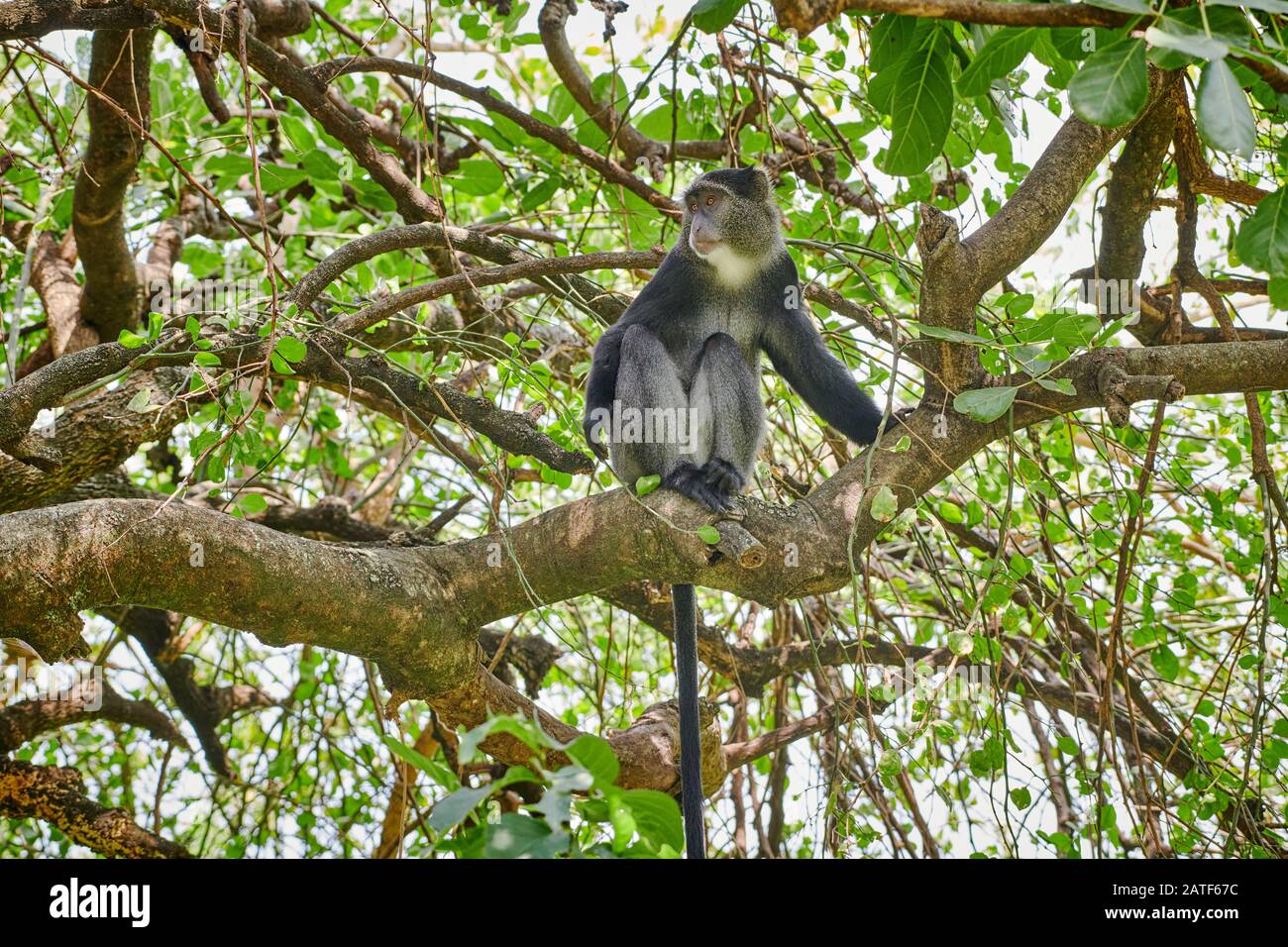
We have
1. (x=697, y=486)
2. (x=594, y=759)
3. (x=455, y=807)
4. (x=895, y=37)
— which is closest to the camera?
(x=455, y=807)

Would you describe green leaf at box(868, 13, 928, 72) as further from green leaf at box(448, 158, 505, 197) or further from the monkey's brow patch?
green leaf at box(448, 158, 505, 197)

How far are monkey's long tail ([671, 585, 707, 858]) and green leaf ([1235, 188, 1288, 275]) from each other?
8.49 ft

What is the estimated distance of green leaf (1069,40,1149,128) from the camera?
2455 millimetres

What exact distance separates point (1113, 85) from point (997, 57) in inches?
41.3

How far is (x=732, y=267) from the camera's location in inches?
236

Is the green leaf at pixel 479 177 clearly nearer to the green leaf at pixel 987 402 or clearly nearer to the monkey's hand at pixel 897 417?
the monkey's hand at pixel 897 417

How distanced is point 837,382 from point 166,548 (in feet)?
10.9

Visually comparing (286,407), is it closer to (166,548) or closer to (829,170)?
(166,548)

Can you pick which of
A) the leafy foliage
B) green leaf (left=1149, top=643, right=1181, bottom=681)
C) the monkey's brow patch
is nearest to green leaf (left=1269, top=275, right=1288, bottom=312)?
the leafy foliage

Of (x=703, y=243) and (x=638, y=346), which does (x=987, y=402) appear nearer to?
(x=638, y=346)

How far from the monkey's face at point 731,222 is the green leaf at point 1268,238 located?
292 centimetres

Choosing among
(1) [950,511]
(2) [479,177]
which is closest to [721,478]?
(1) [950,511]

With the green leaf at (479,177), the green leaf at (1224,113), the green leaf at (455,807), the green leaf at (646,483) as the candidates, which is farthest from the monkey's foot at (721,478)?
the green leaf at (455,807)
